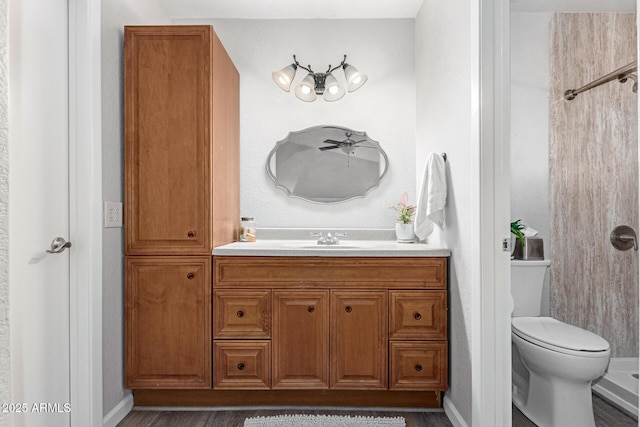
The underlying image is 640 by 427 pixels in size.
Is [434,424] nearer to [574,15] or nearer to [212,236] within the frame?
[212,236]

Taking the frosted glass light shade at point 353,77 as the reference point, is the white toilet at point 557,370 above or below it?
below

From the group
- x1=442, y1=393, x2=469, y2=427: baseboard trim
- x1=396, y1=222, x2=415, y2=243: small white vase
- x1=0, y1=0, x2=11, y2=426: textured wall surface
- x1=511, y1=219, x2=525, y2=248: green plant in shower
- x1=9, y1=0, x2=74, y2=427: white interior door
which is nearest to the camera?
x1=0, y1=0, x2=11, y2=426: textured wall surface

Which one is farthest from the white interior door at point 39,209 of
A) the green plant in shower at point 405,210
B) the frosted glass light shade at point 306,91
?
the green plant in shower at point 405,210

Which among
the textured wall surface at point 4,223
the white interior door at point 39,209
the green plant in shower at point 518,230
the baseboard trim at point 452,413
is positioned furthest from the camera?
the green plant in shower at point 518,230

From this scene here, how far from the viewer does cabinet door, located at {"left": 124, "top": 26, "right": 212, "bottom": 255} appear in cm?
209

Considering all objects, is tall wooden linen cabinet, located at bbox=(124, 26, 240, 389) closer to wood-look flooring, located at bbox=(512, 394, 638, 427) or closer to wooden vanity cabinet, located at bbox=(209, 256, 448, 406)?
wooden vanity cabinet, located at bbox=(209, 256, 448, 406)

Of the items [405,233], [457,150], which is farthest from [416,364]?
[457,150]

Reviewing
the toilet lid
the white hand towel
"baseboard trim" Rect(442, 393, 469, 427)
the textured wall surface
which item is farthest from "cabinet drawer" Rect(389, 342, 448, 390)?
the textured wall surface

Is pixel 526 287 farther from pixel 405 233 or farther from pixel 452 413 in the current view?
pixel 452 413

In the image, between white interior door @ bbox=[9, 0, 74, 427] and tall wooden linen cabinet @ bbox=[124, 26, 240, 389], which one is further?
tall wooden linen cabinet @ bbox=[124, 26, 240, 389]

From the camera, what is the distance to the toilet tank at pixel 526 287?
241 cm

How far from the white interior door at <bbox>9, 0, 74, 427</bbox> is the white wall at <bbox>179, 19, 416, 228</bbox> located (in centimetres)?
128

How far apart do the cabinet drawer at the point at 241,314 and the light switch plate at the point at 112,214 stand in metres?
0.61

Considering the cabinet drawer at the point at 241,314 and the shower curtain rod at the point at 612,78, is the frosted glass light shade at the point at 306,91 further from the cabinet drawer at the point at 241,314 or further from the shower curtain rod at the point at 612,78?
the shower curtain rod at the point at 612,78
